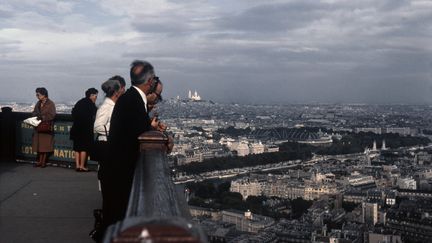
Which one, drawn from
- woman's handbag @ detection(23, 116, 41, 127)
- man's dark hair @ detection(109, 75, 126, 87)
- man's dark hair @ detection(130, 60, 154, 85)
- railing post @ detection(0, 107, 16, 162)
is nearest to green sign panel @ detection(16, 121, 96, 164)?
railing post @ detection(0, 107, 16, 162)

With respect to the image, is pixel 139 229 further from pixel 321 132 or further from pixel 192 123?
pixel 192 123

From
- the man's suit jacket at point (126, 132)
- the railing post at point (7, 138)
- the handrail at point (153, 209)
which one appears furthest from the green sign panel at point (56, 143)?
the handrail at point (153, 209)

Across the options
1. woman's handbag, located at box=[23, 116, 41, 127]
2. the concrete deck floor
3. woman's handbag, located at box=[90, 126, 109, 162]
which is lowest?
the concrete deck floor

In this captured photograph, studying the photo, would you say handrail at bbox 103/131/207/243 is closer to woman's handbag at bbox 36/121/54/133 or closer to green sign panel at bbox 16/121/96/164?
woman's handbag at bbox 36/121/54/133

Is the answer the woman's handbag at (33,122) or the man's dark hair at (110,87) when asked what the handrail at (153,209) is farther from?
the woman's handbag at (33,122)

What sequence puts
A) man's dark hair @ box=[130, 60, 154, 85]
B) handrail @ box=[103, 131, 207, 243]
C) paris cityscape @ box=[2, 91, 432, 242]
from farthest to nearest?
paris cityscape @ box=[2, 91, 432, 242], man's dark hair @ box=[130, 60, 154, 85], handrail @ box=[103, 131, 207, 243]

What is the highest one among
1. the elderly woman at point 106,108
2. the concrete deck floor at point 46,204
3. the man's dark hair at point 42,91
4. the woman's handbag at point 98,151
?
the man's dark hair at point 42,91

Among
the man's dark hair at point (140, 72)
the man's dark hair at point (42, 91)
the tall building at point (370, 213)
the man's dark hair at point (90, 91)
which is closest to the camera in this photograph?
the man's dark hair at point (140, 72)
